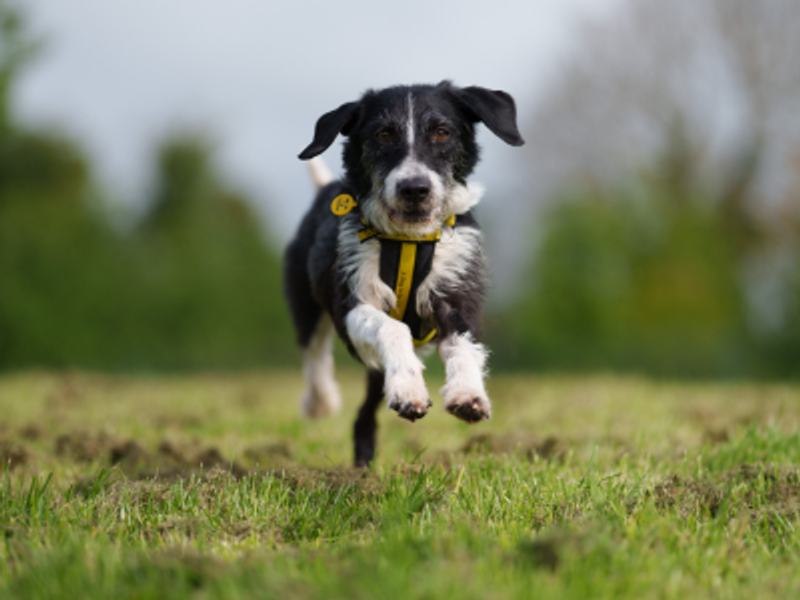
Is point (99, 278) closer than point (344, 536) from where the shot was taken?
No

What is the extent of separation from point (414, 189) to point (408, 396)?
1.01 metres

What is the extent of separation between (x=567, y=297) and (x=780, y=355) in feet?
13.9

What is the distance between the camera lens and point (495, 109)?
13.3ft

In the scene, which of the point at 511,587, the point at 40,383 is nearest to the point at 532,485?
the point at 511,587

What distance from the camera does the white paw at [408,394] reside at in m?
3.18

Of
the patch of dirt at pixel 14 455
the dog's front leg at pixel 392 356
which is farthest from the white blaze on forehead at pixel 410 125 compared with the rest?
the patch of dirt at pixel 14 455

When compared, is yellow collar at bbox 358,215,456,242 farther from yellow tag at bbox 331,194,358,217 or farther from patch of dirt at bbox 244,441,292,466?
patch of dirt at bbox 244,441,292,466

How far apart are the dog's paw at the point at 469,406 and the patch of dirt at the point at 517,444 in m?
1.19

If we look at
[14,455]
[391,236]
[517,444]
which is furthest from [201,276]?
[391,236]

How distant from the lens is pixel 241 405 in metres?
8.19

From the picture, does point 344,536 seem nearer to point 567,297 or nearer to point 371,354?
point 371,354

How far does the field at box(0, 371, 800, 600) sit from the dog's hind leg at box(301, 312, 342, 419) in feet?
0.80

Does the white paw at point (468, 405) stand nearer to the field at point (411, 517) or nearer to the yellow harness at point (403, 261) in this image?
the field at point (411, 517)

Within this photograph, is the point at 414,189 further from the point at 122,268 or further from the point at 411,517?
the point at 122,268
